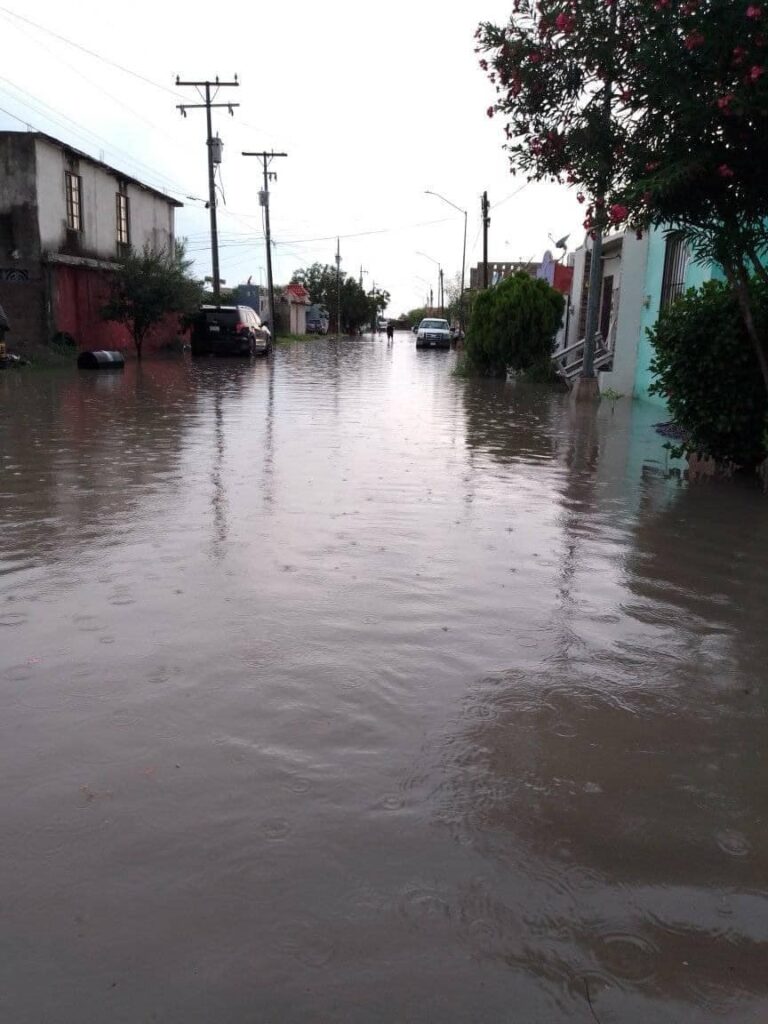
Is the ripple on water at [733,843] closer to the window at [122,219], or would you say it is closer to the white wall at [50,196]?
the white wall at [50,196]

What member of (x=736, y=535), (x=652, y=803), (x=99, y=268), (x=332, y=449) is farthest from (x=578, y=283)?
(x=652, y=803)

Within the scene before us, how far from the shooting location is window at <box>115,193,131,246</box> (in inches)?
1314

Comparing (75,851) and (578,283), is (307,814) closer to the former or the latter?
(75,851)

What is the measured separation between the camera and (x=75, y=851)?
2.82 metres

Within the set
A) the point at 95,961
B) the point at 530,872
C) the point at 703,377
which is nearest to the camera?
the point at 95,961

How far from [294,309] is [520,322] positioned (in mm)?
54280

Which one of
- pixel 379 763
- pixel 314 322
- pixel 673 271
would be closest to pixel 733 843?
pixel 379 763

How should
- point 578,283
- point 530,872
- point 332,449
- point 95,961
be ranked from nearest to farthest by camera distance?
point 95,961 → point 530,872 → point 332,449 → point 578,283

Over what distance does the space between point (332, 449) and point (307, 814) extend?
8207 millimetres

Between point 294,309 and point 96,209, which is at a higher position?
point 96,209

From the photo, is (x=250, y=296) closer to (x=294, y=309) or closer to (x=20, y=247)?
(x=294, y=309)

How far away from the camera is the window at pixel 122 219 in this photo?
3338 centimetres

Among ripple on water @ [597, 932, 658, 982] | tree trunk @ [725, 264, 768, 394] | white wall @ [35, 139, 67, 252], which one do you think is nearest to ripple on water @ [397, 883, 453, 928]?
ripple on water @ [597, 932, 658, 982]

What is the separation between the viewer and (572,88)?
7.55 m
